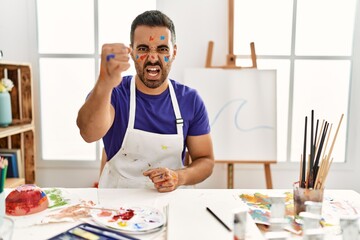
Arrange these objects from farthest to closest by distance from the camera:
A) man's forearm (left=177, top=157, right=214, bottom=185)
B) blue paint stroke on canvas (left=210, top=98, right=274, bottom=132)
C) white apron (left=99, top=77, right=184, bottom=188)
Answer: blue paint stroke on canvas (left=210, top=98, right=274, bottom=132)
white apron (left=99, top=77, right=184, bottom=188)
man's forearm (left=177, top=157, right=214, bottom=185)

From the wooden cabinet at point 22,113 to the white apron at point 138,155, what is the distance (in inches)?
33.4

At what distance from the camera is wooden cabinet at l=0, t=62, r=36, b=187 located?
1900 millimetres

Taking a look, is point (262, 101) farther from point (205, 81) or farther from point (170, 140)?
point (170, 140)

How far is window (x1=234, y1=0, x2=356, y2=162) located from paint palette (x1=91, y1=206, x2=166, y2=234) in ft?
5.04

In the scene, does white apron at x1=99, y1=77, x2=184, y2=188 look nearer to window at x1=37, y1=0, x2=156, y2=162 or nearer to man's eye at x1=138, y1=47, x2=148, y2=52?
man's eye at x1=138, y1=47, x2=148, y2=52

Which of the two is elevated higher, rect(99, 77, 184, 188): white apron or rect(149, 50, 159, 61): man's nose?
rect(149, 50, 159, 61): man's nose

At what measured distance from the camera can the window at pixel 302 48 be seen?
2131mm

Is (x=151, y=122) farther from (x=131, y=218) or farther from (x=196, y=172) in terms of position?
(x=131, y=218)

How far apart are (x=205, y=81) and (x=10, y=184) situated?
4.02 ft

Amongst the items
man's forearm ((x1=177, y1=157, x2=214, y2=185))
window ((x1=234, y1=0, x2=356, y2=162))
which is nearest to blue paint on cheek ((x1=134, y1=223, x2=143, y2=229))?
man's forearm ((x1=177, y1=157, x2=214, y2=185))

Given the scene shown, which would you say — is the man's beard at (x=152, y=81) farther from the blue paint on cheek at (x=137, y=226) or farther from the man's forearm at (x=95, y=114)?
the blue paint on cheek at (x=137, y=226)

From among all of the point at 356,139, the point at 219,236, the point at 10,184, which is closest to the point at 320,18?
the point at 356,139

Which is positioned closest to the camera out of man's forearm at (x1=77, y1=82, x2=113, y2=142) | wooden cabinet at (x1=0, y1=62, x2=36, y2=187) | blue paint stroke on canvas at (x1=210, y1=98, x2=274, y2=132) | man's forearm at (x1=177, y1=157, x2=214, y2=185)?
man's forearm at (x1=77, y1=82, x2=113, y2=142)

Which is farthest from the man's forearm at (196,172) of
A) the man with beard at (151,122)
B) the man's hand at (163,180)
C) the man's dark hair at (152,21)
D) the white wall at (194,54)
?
the white wall at (194,54)
